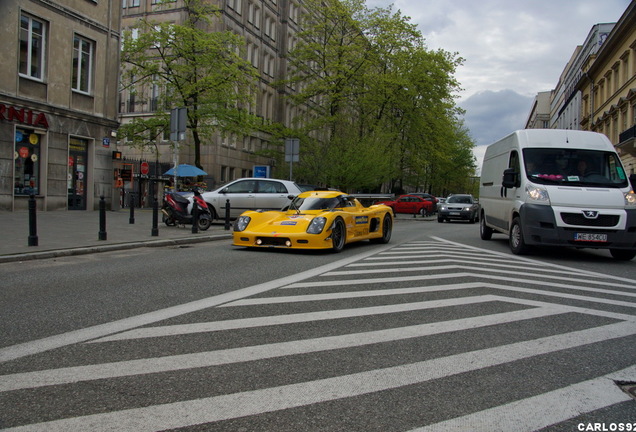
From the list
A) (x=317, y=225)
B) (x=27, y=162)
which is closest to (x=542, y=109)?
(x=27, y=162)

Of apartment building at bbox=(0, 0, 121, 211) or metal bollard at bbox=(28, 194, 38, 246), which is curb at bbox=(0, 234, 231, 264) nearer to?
metal bollard at bbox=(28, 194, 38, 246)

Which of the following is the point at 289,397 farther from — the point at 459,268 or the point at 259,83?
→ the point at 259,83

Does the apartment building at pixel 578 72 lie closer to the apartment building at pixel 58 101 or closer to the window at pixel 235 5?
the window at pixel 235 5

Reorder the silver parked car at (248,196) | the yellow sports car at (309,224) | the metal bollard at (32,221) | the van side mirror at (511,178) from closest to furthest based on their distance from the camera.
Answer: the metal bollard at (32,221) → the yellow sports car at (309,224) → the van side mirror at (511,178) → the silver parked car at (248,196)

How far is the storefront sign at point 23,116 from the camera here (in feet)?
61.4

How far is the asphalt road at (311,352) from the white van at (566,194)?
2874 millimetres

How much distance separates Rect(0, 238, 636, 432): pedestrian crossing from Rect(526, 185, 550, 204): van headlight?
4696 mm

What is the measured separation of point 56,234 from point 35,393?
10418mm

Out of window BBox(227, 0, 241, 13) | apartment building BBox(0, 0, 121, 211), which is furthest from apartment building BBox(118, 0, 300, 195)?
apartment building BBox(0, 0, 121, 211)

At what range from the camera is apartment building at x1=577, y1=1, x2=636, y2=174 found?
36.9m

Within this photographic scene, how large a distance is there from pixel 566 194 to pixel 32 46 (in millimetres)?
19328

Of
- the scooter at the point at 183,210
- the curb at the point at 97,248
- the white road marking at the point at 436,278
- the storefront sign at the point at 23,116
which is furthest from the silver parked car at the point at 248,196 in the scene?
the white road marking at the point at 436,278

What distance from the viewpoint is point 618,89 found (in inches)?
1681

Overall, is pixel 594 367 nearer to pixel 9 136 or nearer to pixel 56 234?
pixel 56 234
